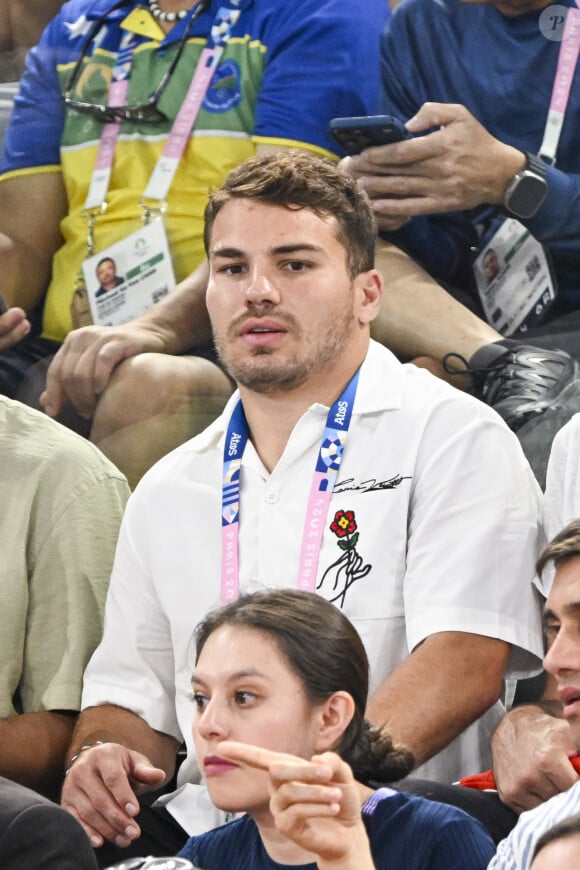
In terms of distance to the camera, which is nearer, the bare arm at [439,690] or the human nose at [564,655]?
the human nose at [564,655]

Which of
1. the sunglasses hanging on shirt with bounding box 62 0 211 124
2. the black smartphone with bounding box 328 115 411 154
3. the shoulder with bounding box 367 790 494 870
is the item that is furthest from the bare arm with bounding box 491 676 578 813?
the sunglasses hanging on shirt with bounding box 62 0 211 124

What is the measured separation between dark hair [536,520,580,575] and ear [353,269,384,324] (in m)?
0.57

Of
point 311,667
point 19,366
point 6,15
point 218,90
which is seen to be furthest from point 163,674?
point 6,15

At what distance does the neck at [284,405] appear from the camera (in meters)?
2.11

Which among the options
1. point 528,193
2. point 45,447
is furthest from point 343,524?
point 528,193

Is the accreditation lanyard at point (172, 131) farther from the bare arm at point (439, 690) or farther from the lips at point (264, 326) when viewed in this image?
the bare arm at point (439, 690)

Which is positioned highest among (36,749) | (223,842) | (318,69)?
(318,69)

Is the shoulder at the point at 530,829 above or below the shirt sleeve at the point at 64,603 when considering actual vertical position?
above

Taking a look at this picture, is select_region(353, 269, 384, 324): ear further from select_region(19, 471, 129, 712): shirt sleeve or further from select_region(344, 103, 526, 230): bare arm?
select_region(19, 471, 129, 712): shirt sleeve

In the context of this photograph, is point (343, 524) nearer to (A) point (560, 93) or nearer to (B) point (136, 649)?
(B) point (136, 649)

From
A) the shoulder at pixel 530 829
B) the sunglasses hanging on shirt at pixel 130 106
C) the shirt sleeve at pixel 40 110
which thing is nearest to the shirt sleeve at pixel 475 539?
the shoulder at pixel 530 829

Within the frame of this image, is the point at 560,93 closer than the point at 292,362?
No

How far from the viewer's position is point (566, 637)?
1624 millimetres

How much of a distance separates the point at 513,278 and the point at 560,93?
33 centimetres
